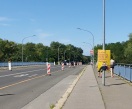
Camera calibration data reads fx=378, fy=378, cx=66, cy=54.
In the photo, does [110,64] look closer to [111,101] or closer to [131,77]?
[131,77]

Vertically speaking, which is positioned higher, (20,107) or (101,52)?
(101,52)

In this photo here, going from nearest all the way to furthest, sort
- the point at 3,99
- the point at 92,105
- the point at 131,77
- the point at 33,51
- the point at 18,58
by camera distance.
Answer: the point at 92,105 < the point at 3,99 < the point at 131,77 < the point at 18,58 < the point at 33,51

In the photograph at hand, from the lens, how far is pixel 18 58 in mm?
165500

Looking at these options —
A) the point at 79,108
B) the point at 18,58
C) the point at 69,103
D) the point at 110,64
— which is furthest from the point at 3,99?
the point at 18,58

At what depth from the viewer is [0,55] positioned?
131 meters

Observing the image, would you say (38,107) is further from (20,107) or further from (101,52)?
(101,52)

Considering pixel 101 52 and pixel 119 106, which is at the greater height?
pixel 101 52

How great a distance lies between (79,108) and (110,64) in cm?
2336

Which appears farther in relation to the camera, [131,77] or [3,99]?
[131,77]

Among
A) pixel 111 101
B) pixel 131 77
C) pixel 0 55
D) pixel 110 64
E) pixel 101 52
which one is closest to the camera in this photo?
pixel 111 101

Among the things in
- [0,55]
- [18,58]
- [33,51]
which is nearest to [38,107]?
[0,55]

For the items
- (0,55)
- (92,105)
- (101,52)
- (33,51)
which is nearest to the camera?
(92,105)

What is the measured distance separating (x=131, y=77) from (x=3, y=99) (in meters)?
12.1

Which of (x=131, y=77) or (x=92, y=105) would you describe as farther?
(x=131, y=77)
